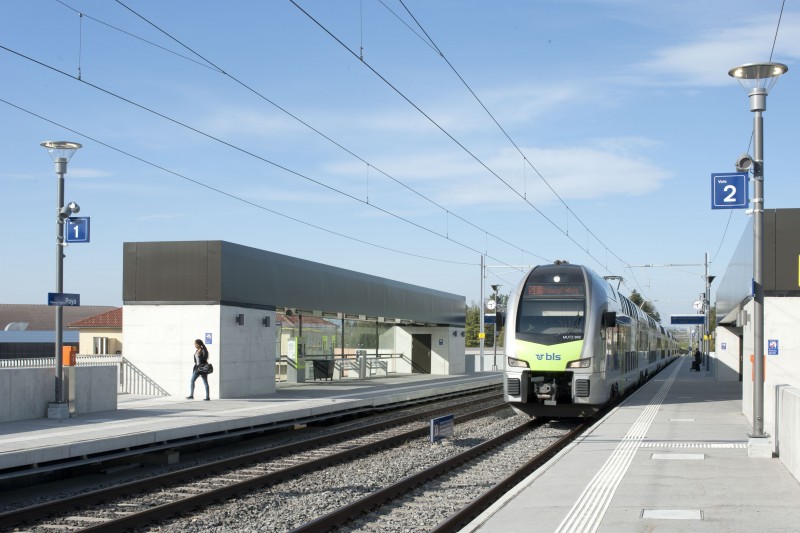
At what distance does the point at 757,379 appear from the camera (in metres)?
12.4

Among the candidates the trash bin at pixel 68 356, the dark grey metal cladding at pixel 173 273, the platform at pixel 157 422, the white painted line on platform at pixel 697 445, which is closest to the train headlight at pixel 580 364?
the white painted line on platform at pixel 697 445

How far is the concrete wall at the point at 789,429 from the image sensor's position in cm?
999

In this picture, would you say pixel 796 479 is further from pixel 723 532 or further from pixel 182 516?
pixel 182 516

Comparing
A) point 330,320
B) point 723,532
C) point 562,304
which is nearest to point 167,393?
point 562,304

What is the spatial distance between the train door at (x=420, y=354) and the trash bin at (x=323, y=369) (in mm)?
9556

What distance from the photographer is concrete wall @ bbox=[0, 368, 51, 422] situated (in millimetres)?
15641

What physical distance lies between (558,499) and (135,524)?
4.33m

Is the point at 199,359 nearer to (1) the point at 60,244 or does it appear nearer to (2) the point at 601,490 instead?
(1) the point at 60,244

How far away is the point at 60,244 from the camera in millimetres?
16859

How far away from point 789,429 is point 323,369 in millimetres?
22756

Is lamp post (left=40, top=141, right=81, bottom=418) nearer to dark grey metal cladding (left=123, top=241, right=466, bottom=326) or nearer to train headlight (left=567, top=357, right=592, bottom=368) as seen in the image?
dark grey metal cladding (left=123, top=241, right=466, bottom=326)

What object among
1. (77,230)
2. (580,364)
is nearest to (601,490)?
(580,364)

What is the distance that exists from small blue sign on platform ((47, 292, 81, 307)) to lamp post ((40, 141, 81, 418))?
0.50 ft

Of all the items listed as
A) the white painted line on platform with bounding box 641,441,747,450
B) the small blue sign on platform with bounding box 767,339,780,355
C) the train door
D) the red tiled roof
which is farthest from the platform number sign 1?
the red tiled roof
